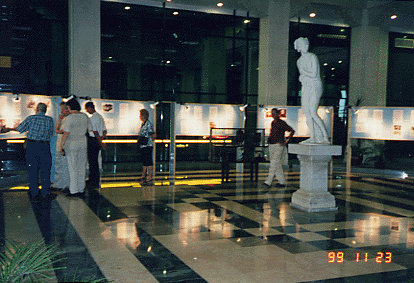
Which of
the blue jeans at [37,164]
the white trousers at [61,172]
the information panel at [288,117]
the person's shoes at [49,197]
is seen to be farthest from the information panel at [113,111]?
the information panel at [288,117]

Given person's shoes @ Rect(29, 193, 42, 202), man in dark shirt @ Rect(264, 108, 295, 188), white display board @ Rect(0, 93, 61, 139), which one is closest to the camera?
person's shoes @ Rect(29, 193, 42, 202)

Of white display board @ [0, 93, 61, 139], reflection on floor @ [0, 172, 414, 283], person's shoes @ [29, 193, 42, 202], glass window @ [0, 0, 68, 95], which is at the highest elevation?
glass window @ [0, 0, 68, 95]

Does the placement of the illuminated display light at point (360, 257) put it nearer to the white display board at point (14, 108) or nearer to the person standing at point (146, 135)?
the person standing at point (146, 135)

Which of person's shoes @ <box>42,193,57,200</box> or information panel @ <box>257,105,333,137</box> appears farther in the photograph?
information panel @ <box>257,105,333,137</box>

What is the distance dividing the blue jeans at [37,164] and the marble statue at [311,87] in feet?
16.4

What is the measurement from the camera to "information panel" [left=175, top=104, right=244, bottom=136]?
11.3m

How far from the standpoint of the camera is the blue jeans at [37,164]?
7441mm

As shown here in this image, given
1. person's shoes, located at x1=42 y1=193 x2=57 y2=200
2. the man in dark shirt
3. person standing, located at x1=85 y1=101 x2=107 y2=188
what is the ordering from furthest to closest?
1. the man in dark shirt
2. person standing, located at x1=85 y1=101 x2=107 y2=188
3. person's shoes, located at x1=42 y1=193 x2=57 y2=200

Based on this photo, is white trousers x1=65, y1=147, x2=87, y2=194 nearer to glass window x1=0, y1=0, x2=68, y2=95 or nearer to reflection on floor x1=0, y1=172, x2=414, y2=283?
reflection on floor x1=0, y1=172, x2=414, y2=283

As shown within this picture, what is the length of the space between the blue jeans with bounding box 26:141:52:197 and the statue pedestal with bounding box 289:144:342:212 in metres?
4.80

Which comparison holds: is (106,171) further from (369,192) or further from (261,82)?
(369,192)

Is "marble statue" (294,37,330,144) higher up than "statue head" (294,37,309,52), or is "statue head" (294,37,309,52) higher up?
"statue head" (294,37,309,52)

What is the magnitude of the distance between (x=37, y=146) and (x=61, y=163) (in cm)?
88

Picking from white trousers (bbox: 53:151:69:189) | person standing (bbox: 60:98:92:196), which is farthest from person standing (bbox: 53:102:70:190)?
person standing (bbox: 60:98:92:196)
